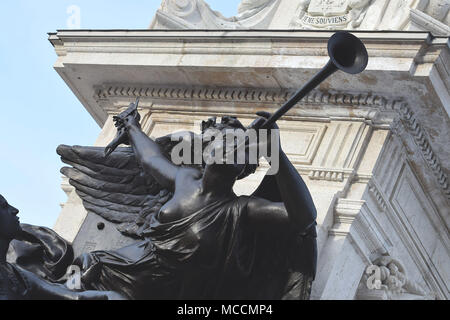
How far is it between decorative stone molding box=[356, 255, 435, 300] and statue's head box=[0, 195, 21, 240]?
289cm

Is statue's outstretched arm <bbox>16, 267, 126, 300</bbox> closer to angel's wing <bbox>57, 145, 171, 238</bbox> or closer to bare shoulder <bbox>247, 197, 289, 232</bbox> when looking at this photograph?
angel's wing <bbox>57, 145, 171, 238</bbox>

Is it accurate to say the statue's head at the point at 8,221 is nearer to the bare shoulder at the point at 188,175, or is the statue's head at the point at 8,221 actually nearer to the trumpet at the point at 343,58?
the bare shoulder at the point at 188,175

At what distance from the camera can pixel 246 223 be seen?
962cm

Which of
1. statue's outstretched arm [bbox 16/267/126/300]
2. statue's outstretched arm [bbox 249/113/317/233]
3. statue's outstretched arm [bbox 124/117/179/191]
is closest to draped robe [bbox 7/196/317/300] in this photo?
statue's outstretched arm [bbox 249/113/317/233]

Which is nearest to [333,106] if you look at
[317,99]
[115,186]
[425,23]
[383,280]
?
[317,99]

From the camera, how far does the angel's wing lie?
1070cm

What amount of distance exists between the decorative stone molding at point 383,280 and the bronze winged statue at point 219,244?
1382 millimetres

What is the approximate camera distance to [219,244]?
9.57 m

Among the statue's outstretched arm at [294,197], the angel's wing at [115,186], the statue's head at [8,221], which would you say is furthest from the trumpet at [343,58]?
the statue's head at [8,221]

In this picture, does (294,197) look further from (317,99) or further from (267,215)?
(317,99)

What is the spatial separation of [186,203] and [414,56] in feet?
7.63

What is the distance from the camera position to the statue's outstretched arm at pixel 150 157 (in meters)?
10.3
